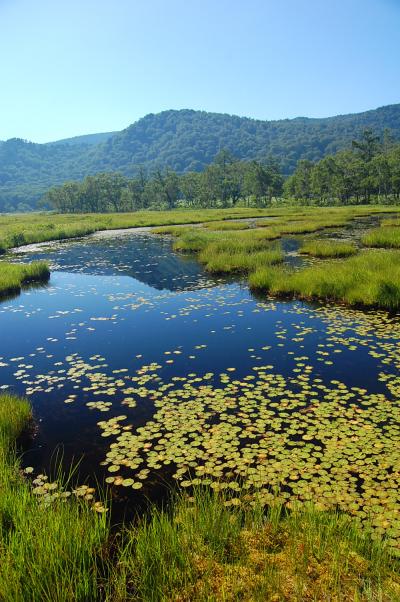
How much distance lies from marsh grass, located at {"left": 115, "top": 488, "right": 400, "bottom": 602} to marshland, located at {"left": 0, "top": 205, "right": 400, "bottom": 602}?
0.02m

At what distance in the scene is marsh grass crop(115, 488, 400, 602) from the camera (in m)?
4.19

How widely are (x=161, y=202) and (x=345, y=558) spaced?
132101 mm

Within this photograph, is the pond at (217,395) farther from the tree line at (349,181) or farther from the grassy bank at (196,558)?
the tree line at (349,181)

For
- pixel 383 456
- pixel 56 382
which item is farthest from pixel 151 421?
pixel 383 456

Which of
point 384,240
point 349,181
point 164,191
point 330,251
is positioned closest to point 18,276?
point 330,251

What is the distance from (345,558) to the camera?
4.48m

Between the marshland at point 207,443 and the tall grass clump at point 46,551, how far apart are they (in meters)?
0.02

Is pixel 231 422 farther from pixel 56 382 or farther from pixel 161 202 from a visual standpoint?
pixel 161 202

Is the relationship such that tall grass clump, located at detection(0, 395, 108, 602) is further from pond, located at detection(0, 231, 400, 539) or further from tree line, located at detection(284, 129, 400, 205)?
tree line, located at detection(284, 129, 400, 205)

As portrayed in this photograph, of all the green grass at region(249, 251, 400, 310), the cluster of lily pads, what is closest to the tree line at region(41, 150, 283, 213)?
the green grass at region(249, 251, 400, 310)

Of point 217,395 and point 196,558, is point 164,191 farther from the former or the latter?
point 196,558

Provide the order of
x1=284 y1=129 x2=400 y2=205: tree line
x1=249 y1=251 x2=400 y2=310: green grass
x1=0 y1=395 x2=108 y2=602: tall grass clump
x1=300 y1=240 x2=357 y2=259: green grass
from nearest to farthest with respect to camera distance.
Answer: x1=0 y1=395 x2=108 y2=602: tall grass clump < x1=249 y1=251 x2=400 y2=310: green grass < x1=300 y1=240 x2=357 y2=259: green grass < x1=284 y1=129 x2=400 y2=205: tree line

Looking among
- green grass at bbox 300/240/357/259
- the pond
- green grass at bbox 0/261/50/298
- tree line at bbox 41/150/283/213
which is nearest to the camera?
the pond

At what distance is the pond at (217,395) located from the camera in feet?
21.4
